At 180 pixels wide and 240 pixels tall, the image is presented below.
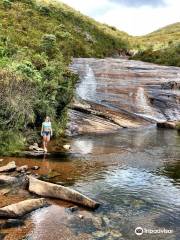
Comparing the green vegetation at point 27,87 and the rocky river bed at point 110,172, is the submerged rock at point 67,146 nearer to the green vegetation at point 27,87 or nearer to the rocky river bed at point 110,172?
the rocky river bed at point 110,172

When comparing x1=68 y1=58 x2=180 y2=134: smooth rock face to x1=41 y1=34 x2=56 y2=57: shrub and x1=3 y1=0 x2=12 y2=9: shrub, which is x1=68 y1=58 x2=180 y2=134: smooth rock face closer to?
x1=41 y1=34 x2=56 y2=57: shrub

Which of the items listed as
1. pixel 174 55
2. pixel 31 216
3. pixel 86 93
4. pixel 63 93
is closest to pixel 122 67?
pixel 86 93

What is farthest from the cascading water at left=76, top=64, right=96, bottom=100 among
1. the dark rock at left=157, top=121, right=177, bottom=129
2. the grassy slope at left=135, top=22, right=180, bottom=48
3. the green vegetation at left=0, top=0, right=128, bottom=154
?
the grassy slope at left=135, top=22, right=180, bottom=48

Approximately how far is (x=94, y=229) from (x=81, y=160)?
992 cm

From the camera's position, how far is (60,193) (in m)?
16.7

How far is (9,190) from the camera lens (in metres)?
17.3

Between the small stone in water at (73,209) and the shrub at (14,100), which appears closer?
the small stone in water at (73,209)

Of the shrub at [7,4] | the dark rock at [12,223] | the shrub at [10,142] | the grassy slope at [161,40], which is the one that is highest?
the shrub at [7,4]

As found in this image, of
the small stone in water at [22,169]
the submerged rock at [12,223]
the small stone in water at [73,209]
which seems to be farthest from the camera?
the small stone in water at [22,169]

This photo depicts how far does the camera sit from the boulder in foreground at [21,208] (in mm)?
14484

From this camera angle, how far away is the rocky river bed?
1424 cm

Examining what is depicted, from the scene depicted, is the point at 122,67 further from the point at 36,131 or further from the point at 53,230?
the point at 53,230

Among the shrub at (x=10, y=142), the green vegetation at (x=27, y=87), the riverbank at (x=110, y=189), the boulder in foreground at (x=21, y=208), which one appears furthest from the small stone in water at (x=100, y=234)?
the green vegetation at (x=27, y=87)

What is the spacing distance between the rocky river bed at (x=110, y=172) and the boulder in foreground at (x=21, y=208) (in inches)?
8.3
